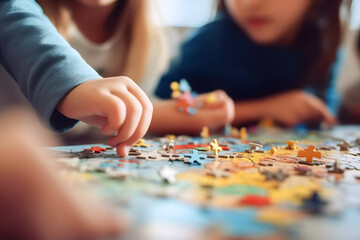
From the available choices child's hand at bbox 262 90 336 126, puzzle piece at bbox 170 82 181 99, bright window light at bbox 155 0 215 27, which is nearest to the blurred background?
bright window light at bbox 155 0 215 27

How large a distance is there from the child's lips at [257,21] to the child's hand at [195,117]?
13.8 inches

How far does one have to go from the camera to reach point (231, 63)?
56.0 inches

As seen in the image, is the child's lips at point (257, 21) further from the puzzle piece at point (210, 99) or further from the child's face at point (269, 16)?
the puzzle piece at point (210, 99)

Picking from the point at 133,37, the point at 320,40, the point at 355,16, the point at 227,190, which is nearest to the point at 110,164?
the point at 227,190

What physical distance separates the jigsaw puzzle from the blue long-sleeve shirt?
33.0 inches

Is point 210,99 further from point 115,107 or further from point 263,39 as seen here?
point 115,107

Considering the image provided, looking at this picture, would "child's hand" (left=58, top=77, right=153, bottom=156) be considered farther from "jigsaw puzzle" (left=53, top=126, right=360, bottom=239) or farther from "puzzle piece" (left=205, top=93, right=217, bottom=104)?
"puzzle piece" (left=205, top=93, right=217, bottom=104)

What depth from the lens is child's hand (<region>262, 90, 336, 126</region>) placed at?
1267 mm

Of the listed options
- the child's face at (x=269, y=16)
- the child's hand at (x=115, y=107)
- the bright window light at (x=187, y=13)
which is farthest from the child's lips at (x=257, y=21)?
the child's hand at (x=115, y=107)

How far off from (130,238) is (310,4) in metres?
1.32

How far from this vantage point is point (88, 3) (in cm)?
96

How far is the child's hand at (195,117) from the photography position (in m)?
0.90

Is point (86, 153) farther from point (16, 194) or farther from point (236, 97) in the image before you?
point (236, 97)

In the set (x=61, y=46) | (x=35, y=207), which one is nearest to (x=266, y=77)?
(x=61, y=46)
